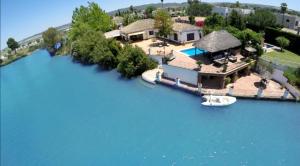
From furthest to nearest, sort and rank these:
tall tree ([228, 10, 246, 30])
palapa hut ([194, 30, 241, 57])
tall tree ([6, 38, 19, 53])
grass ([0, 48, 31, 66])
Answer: tall tree ([6, 38, 19, 53]) → grass ([0, 48, 31, 66]) → tall tree ([228, 10, 246, 30]) → palapa hut ([194, 30, 241, 57])

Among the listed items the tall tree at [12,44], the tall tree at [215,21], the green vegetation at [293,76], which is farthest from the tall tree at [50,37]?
the green vegetation at [293,76]

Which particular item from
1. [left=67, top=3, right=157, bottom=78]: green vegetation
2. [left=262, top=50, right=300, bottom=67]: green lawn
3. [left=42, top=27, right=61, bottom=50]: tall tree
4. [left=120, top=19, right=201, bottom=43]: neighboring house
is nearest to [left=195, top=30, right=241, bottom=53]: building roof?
[left=262, top=50, right=300, bottom=67]: green lawn

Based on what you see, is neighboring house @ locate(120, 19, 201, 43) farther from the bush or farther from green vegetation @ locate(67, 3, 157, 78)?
the bush

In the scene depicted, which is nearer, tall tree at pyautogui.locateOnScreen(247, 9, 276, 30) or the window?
tall tree at pyautogui.locateOnScreen(247, 9, 276, 30)

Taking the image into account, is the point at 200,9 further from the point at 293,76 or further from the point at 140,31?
the point at 293,76

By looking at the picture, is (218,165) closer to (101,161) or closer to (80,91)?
(101,161)

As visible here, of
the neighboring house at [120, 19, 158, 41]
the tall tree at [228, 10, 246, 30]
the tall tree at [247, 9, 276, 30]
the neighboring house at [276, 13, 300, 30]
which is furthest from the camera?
the neighboring house at [276, 13, 300, 30]

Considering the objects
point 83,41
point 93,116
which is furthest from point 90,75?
point 93,116

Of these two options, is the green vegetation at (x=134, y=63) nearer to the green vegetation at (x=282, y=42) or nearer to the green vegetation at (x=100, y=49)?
the green vegetation at (x=100, y=49)
